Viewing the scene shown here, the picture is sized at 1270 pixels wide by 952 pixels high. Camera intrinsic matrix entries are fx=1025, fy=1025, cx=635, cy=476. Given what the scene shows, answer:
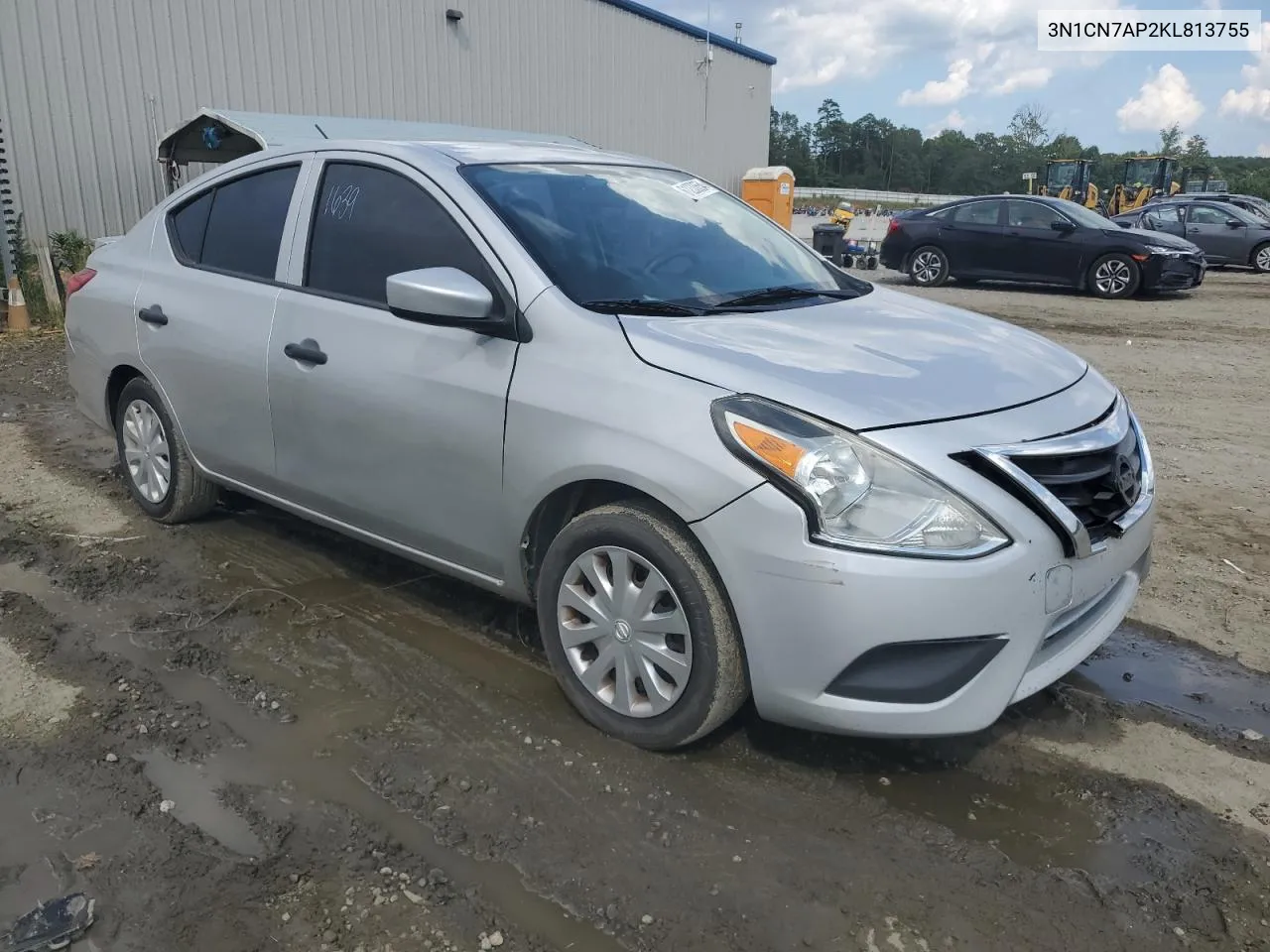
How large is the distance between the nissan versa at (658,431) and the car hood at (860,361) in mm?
12

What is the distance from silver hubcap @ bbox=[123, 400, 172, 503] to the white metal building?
8.53m

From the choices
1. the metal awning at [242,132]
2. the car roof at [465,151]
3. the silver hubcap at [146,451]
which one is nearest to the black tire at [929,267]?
the metal awning at [242,132]

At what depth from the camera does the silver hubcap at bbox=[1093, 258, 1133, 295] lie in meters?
14.9

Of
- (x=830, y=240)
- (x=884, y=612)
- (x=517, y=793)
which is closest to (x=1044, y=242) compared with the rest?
(x=830, y=240)

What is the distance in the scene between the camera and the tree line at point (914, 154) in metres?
81.1

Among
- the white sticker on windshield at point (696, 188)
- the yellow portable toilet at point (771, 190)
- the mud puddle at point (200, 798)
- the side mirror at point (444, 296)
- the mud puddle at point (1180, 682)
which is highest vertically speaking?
the yellow portable toilet at point (771, 190)

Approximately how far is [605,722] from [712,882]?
0.69m

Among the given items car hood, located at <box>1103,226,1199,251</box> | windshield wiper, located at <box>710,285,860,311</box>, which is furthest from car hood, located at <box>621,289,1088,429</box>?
car hood, located at <box>1103,226,1199,251</box>

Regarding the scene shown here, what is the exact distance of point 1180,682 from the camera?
11.5 feet

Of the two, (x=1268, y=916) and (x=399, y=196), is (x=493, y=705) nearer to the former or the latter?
(x=399, y=196)

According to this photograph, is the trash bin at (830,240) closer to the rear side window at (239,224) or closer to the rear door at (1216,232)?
the rear door at (1216,232)

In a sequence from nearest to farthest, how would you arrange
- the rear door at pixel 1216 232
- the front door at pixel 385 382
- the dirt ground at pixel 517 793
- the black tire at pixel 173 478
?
the dirt ground at pixel 517 793
the front door at pixel 385 382
the black tire at pixel 173 478
the rear door at pixel 1216 232

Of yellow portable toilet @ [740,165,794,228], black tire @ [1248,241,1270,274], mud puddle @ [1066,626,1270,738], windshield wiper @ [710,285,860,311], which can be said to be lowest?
mud puddle @ [1066,626,1270,738]

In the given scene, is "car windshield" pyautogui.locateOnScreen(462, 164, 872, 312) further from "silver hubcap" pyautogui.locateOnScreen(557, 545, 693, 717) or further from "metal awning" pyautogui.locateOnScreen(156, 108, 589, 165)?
"metal awning" pyautogui.locateOnScreen(156, 108, 589, 165)
